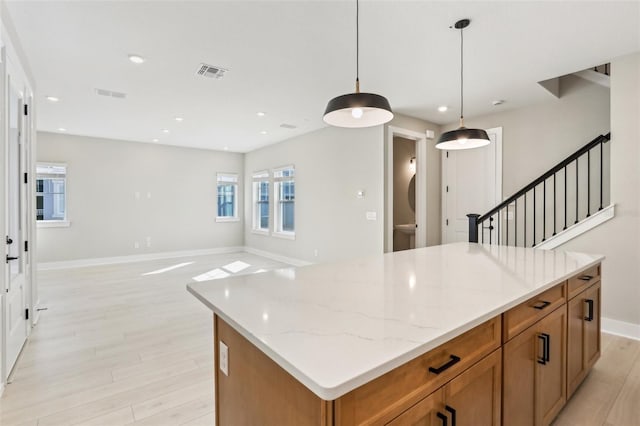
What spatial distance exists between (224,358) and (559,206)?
4797 millimetres

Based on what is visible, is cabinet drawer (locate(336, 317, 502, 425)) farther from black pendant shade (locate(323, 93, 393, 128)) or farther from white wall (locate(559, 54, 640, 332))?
white wall (locate(559, 54, 640, 332))

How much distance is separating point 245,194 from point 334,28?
673 centimetres

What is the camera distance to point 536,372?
1.53 meters

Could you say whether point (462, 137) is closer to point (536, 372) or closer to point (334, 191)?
point (536, 372)

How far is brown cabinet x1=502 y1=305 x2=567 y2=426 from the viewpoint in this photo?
4.49ft

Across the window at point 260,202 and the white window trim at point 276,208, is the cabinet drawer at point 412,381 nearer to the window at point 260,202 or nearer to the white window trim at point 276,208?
the white window trim at point 276,208

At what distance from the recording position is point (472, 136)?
2404 millimetres

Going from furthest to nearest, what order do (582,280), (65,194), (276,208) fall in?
1. (276,208)
2. (65,194)
3. (582,280)

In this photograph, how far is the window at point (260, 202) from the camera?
8.18m

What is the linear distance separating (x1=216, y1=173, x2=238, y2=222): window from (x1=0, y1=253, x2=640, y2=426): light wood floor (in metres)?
4.55

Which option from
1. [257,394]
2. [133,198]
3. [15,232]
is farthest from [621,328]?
[133,198]

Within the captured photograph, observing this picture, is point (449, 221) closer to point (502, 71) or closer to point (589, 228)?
point (589, 228)

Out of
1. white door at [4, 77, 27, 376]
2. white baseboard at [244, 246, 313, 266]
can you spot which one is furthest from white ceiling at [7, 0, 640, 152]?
white baseboard at [244, 246, 313, 266]

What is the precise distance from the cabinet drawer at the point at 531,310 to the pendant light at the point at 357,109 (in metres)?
1.21
